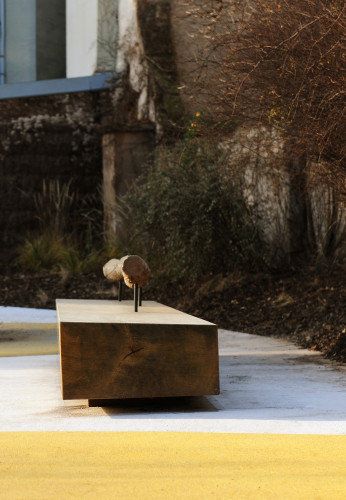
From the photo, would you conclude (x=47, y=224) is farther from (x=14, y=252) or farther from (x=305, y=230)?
(x=305, y=230)

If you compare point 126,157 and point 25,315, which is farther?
point 126,157

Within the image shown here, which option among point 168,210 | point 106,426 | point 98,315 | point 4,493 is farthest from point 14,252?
point 4,493

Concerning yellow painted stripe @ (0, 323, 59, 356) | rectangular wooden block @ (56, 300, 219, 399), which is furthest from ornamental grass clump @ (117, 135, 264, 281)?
rectangular wooden block @ (56, 300, 219, 399)

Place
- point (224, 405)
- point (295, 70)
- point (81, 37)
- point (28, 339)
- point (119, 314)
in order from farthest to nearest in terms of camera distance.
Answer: point (81, 37)
point (28, 339)
point (295, 70)
point (119, 314)
point (224, 405)

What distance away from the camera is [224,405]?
343 cm

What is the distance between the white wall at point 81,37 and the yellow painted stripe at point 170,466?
9.70 meters

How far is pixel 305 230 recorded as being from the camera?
25.1ft

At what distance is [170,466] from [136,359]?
0.80 metres

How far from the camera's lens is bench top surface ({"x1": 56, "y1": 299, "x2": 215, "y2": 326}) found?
11.0 ft

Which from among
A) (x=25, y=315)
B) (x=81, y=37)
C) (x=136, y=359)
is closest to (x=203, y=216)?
(x=25, y=315)

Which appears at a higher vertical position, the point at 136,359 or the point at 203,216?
the point at 203,216

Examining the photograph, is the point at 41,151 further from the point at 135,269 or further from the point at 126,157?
the point at 135,269

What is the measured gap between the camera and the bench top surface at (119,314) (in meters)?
3.37

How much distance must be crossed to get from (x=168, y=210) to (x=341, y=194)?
253 centimetres
